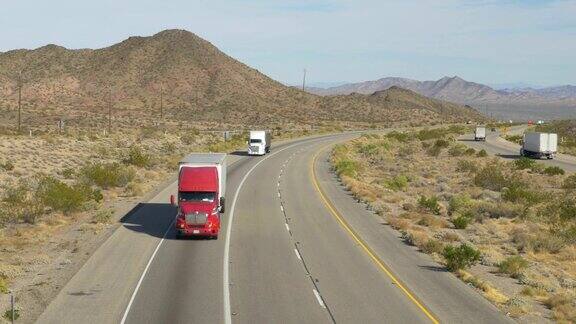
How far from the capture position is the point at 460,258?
26219 millimetres

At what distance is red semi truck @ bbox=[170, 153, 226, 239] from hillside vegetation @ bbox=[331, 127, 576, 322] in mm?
9941

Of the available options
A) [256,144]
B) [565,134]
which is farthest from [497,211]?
[565,134]

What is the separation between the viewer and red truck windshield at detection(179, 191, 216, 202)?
2980 cm

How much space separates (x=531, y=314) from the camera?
68.4 feet

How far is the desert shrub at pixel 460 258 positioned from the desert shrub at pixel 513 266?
110 cm

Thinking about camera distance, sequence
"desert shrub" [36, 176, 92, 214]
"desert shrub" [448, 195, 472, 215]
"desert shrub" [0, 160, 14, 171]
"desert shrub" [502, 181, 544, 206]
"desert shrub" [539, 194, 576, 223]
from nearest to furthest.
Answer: "desert shrub" [36, 176, 92, 214], "desert shrub" [539, 194, 576, 223], "desert shrub" [448, 195, 472, 215], "desert shrub" [502, 181, 544, 206], "desert shrub" [0, 160, 14, 171]

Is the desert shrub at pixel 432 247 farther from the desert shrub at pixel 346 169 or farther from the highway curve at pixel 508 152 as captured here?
the highway curve at pixel 508 152

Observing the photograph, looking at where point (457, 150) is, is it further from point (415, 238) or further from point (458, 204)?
point (415, 238)

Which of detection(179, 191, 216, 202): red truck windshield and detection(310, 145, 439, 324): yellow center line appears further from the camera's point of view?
detection(179, 191, 216, 202): red truck windshield

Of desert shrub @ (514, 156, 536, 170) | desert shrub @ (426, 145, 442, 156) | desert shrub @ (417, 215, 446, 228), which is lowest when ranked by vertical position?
desert shrub @ (417, 215, 446, 228)

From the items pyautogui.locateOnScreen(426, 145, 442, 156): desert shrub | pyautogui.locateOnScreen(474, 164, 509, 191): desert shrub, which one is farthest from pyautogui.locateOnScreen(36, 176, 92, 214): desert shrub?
pyautogui.locateOnScreen(426, 145, 442, 156): desert shrub

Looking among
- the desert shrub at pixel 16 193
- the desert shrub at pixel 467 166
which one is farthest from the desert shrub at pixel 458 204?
the desert shrub at pixel 16 193

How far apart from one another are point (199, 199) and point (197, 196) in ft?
0.60

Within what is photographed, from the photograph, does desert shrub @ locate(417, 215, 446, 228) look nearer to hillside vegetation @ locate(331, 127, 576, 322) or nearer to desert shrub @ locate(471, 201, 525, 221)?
hillside vegetation @ locate(331, 127, 576, 322)
